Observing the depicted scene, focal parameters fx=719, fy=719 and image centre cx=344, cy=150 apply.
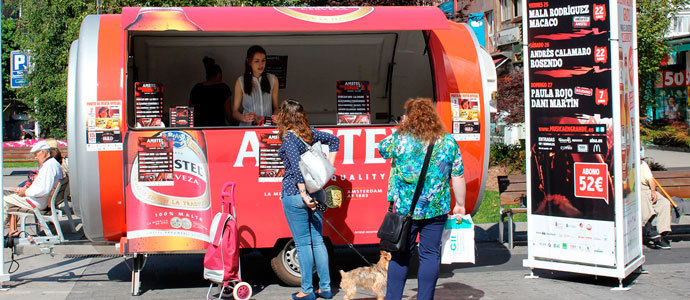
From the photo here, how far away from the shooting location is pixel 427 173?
545cm

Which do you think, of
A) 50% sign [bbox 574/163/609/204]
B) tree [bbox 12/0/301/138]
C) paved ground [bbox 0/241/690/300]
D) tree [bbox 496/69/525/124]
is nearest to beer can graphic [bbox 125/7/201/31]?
paved ground [bbox 0/241/690/300]

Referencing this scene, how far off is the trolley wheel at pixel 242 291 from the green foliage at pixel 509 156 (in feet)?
30.9

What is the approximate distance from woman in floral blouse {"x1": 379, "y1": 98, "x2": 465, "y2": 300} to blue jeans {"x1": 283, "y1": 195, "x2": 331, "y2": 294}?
0.89 metres

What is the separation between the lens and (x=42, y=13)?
23.1 metres

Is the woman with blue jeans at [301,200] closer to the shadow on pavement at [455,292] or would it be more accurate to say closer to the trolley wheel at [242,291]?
the trolley wheel at [242,291]

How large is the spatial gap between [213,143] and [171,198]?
0.61m

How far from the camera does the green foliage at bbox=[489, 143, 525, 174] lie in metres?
14.9

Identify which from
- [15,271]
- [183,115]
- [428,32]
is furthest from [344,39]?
[15,271]

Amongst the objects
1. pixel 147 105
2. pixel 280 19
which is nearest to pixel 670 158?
pixel 280 19

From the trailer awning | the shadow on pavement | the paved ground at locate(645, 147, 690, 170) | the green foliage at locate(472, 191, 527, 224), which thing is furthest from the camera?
the paved ground at locate(645, 147, 690, 170)

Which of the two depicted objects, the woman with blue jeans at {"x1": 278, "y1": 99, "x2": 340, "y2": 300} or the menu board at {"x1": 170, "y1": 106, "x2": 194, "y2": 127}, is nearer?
the woman with blue jeans at {"x1": 278, "y1": 99, "x2": 340, "y2": 300}

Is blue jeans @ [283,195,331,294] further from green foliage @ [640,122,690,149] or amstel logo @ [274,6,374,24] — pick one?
green foliage @ [640,122,690,149]

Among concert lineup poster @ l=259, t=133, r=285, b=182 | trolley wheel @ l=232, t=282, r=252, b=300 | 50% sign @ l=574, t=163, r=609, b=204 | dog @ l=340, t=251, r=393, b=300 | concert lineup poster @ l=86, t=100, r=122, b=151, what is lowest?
trolley wheel @ l=232, t=282, r=252, b=300

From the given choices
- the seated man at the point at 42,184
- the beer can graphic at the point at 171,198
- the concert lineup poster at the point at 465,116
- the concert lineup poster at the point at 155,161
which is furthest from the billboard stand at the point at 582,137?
the seated man at the point at 42,184
